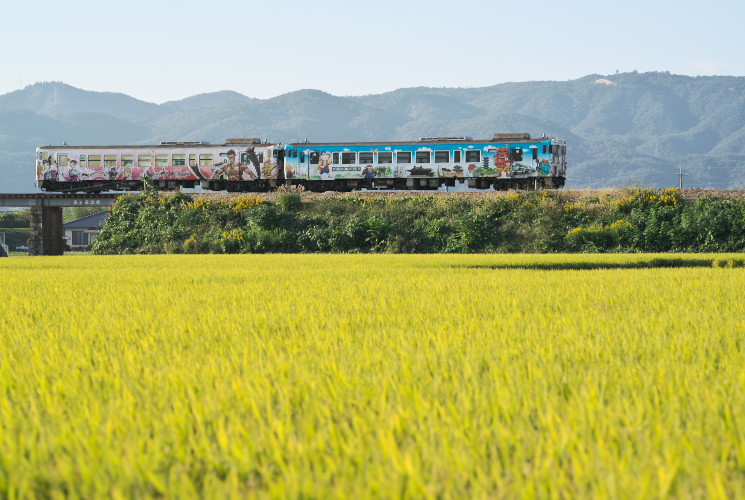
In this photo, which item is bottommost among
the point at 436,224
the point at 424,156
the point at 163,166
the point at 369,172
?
the point at 436,224

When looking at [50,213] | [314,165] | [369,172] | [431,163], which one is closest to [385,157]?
[369,172]

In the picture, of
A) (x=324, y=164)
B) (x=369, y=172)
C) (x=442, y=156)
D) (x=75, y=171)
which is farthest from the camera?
(x=75, y=171)

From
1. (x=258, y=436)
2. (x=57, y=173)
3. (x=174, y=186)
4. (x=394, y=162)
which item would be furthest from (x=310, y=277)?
(x=57, y=173)

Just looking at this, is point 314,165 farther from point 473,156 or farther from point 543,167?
point 543,167

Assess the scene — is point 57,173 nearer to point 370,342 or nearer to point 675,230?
point 675,230

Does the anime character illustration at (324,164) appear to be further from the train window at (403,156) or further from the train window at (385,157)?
the train window at (403,156)

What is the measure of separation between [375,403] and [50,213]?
42.8 meters

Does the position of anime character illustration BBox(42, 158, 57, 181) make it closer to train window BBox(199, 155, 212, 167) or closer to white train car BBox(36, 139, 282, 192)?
white train car BBox(36, 139, 282, 192)

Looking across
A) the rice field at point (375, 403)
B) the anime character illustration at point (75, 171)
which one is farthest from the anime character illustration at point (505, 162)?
the rice field at point (375, 403)

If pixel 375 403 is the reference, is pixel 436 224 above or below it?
below

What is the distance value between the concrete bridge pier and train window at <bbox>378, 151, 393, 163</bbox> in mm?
18800

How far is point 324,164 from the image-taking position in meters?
39.8

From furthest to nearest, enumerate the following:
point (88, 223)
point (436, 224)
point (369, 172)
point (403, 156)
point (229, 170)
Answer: point (88, 223) < point (229, 170) < point (369, 172) < point (403, 156) < point (436, 224)

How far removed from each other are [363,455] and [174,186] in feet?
133
